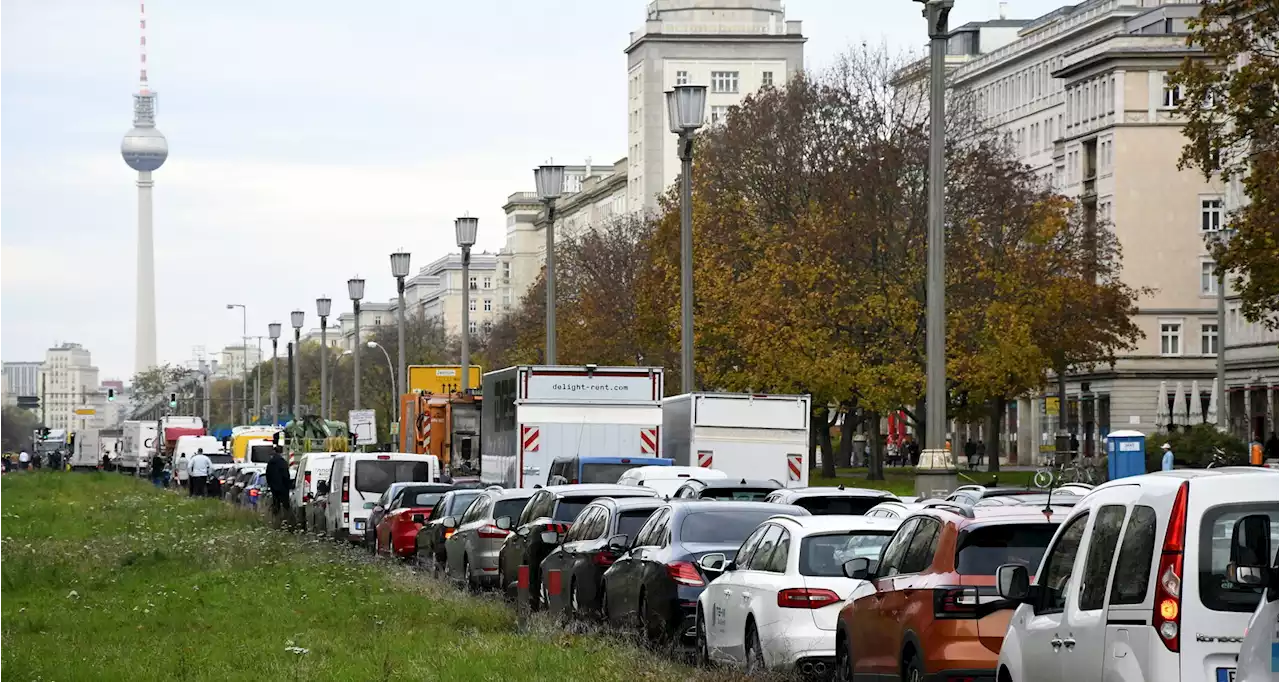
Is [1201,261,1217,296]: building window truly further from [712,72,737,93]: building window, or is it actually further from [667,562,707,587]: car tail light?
[667,562,707,587]: car tail light

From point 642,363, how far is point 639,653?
2672 inches


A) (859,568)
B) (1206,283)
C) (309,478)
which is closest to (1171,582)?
(859,568)

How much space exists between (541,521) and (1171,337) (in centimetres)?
9538

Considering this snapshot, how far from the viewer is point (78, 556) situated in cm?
3284

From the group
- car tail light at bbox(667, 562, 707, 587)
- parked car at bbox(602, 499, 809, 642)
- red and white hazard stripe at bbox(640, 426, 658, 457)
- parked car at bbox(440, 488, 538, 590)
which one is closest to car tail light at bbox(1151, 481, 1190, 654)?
parked car at bbox(602, 499, 809, 642)

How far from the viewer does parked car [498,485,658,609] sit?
82.3 ft

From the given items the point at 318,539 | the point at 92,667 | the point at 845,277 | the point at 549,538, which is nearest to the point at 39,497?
the point at 845,277

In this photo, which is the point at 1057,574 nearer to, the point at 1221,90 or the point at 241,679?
the point at 241,679

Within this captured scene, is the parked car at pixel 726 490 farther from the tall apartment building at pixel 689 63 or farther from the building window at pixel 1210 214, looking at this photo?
the tall apartment building at pixel 689 63

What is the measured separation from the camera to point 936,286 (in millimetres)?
27609

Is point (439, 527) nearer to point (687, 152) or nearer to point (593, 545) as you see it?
point (593, 545)

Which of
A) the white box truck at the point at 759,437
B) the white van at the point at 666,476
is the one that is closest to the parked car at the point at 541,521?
the white van at the point at 666,476

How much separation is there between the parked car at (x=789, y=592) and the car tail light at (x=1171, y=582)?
6616 millimetres

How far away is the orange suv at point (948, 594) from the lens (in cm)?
1384
